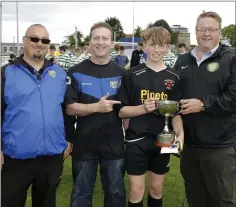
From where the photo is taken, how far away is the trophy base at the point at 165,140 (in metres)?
3.04

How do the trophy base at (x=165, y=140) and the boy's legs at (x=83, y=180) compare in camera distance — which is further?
the boy's legs at (x=83, y=180)

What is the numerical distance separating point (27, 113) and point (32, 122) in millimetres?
87

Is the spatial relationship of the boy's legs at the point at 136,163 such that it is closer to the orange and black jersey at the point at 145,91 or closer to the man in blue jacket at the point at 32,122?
the orange and black jersey at the point at 145,91

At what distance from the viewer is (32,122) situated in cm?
295

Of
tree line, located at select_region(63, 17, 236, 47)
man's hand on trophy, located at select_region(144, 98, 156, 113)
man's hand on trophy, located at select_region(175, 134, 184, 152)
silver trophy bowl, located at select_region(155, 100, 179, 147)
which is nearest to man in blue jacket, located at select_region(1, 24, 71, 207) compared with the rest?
man's hand on trophy, located at select_region(144, 98, 156, 113)

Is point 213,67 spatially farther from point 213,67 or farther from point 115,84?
point 115,84

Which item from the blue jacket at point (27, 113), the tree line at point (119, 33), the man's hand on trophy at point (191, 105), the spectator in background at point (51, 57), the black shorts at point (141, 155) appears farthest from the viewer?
the tree line at point (119, 33)

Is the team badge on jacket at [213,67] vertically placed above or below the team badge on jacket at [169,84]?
above

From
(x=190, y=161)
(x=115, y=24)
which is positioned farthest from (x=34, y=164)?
(x=115, y=24)

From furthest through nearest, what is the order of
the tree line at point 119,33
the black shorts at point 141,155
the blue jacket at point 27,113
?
the tree line at point 119,33
the black shorts at point 141,155
the blue jacket at point 27,113

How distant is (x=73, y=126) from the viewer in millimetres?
3381

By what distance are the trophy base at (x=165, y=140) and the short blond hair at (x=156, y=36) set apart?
0.84 m

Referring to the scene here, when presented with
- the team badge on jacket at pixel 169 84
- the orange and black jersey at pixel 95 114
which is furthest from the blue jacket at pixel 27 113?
the team badge on jacket at pixel 169 84

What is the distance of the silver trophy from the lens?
2.98m
